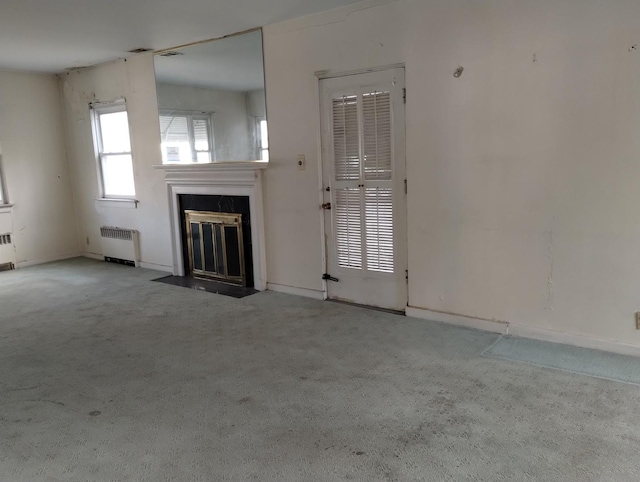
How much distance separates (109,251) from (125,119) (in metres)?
1.75

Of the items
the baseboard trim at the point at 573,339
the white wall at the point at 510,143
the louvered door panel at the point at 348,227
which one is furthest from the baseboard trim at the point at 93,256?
the baseboard trim at the point at 573,339

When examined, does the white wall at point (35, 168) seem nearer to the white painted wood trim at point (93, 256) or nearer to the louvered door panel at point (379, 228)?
the white painted wood trim at point (93, 256)

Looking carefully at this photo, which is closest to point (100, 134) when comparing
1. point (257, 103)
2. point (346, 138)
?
point (257, 103)

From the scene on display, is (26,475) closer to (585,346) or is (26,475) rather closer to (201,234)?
(585,346)

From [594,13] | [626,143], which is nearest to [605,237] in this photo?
[626,143]

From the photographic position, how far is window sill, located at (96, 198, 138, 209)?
6.22m

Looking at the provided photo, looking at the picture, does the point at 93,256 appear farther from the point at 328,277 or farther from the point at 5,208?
the point at 328,277

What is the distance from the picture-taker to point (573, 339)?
10.8 feet

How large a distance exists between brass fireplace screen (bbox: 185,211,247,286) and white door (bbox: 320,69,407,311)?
1.13 metres

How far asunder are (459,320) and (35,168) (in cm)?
575

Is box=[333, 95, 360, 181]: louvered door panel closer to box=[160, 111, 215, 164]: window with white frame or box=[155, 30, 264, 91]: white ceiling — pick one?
box=[155, 30, 264, 91]: white ceiling

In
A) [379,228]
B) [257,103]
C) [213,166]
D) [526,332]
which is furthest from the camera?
[213,166]

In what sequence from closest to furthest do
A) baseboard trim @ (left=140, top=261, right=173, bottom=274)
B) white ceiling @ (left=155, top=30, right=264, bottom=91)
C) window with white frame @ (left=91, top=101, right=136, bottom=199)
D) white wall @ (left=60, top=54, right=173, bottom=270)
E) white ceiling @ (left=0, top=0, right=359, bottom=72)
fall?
white ceiling @ (left=0, top=0, right=359, bottom=72) < white ceiling @ (left=155, top=30, right=264, bottom=91) < white wall @ (left=60, top=54, right=173, bottom=270) < baseboard trim @ (left=140, top=261, right=173, bottom=274) < window with white frame @ (left=91, top=101, right=136, bottom=199)

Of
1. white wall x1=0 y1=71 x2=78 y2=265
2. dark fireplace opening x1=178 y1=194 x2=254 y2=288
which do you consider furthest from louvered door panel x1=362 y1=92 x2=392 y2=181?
white wall x1=0 y1=71 x2=78 y2=265
